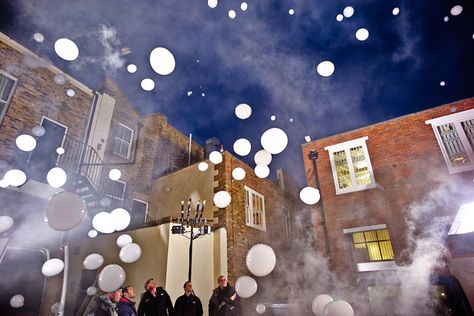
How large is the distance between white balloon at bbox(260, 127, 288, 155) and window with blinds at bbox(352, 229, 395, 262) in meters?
5.55

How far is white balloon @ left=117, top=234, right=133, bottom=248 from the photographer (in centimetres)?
688

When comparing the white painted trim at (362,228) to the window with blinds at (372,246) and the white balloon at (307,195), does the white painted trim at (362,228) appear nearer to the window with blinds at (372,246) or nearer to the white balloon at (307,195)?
the window with blinds at (372,246)

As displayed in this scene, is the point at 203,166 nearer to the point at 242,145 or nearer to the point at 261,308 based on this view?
the point at 242,145

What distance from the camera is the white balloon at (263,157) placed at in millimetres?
6673

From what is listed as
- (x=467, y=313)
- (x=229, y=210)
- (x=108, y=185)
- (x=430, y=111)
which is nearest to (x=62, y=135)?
(x=108, y=185)

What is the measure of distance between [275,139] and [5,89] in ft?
27.0

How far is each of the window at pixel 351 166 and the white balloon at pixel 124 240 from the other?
747 cm

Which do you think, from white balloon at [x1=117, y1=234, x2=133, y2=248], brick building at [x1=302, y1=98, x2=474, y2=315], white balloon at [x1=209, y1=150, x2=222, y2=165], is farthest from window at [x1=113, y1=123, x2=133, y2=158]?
brick building at [x1=302, y1=98, x2=474, y2=315]

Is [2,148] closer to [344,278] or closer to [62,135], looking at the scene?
[62,135]

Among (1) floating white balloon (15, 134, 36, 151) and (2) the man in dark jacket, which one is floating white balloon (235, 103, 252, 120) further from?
(1) floating white balloon (15, 134, 36, 151)

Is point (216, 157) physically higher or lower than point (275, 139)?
higher

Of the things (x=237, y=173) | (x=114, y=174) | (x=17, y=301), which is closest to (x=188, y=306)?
(x=237, y=173)

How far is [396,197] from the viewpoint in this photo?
836cm

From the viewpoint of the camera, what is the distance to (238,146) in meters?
5.96
